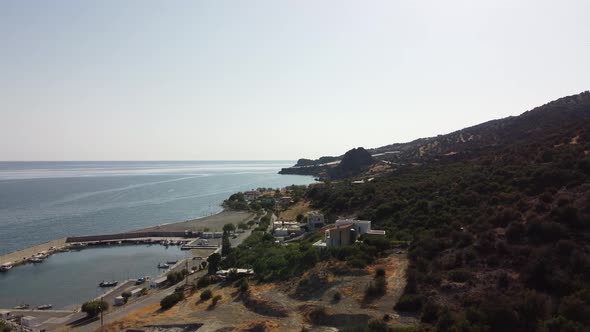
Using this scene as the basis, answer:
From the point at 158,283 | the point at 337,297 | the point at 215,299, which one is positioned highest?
the point at 337,297

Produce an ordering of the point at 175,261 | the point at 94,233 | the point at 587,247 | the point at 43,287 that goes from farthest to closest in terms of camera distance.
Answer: the point at 94,233, the point at 175,261, the point at 43,287, the point at 587,247

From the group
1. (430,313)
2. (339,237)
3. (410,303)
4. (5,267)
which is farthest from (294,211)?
(430,313)

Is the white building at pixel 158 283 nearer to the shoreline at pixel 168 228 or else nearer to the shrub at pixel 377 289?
the shoreline at pixel 168 228

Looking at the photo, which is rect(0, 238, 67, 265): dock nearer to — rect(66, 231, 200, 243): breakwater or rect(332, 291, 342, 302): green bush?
rect(66, 231, 200, 243): breakwater

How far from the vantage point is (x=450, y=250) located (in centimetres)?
2512

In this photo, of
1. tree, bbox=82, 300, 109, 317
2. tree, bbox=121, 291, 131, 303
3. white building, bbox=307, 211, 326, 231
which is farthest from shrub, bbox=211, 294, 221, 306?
white building, bbox=307, 211, 326, 231

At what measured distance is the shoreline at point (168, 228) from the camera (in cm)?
5328

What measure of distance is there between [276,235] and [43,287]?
27.4 meters

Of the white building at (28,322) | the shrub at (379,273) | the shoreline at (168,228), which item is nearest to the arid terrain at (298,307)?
the shrub at (379,273)

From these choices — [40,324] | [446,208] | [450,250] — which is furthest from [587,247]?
[40,324]

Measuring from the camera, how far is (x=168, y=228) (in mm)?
72625

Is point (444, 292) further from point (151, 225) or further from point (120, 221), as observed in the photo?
point (120, 221)

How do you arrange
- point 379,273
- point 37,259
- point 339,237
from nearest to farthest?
1. point 379,273
2. point 339,237
3. point 37,259

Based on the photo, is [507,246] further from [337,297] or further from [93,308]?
[93,308]
